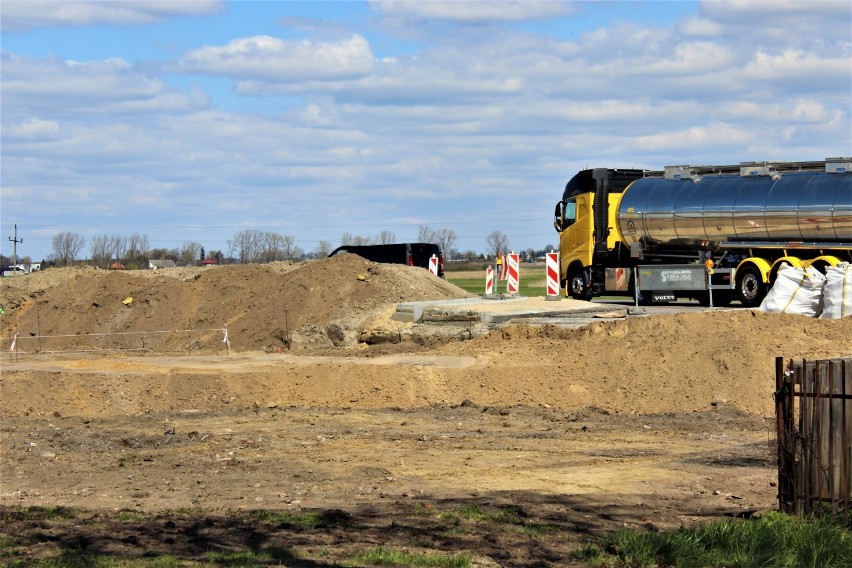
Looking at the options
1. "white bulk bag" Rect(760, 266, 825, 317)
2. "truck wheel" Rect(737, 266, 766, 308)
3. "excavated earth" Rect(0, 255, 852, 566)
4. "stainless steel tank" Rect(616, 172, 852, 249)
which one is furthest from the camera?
"truck wheel" Rect(737, 266, 766, 308)

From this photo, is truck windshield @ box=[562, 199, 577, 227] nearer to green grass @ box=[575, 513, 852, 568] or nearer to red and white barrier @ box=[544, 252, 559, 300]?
red and white barrier @ box=[544, 252, 559, 300]

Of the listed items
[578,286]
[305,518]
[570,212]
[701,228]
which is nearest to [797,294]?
[701,228]

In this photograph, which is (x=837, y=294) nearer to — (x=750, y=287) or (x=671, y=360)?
(x=671, y=360)

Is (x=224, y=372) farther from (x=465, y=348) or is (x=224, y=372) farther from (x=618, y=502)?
(x=618, y=502)

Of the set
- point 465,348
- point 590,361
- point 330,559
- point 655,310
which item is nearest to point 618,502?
point 330,559

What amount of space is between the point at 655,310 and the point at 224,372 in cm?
1037

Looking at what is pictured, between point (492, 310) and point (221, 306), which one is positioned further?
point (221, 306)

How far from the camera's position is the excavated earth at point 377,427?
9.52m

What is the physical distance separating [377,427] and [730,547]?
344 inches

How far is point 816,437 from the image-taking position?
9.56m

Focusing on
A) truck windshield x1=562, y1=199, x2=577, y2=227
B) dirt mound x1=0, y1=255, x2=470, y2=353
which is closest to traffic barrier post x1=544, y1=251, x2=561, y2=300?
dirt mound x1=0, y1=255, x2=470, y2=353

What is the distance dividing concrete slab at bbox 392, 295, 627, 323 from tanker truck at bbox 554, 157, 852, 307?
3820 millimetres

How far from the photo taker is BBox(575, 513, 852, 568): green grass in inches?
331

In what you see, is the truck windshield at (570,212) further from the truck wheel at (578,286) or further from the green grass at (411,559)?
the green grass at (411,559)
